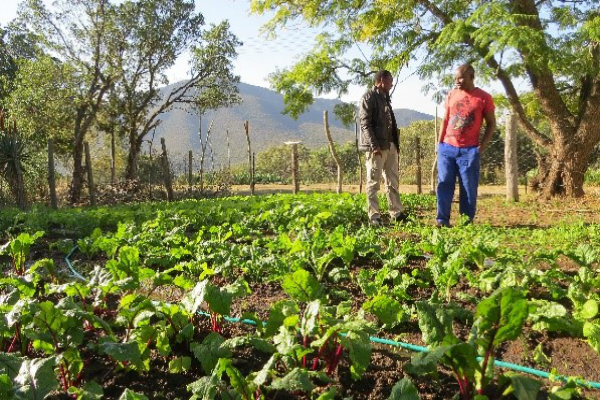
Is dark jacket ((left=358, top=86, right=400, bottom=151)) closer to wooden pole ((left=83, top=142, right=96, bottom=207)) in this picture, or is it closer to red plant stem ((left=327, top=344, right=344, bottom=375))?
red plant stem ((left=327, top=344, right=344, bottom=375))

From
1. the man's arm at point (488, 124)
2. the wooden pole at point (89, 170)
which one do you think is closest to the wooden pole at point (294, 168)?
the wooden pole at point (89, 170)

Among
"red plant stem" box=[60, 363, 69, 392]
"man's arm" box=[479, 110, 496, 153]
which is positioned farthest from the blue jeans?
"red plant stem" box=[60, 363, 69, 392]

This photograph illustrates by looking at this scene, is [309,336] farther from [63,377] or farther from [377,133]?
[377,133]

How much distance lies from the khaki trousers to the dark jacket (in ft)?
0.47

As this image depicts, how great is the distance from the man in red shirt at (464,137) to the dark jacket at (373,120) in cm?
70

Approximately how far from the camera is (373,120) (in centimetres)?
537

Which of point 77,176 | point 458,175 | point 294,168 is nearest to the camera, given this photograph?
point 458,175

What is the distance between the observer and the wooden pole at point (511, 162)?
874 centimetres

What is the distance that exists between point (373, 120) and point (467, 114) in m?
1.06

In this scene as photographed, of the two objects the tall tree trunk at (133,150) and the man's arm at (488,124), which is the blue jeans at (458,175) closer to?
the man's arm at (488,124)

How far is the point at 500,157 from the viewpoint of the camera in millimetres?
23156

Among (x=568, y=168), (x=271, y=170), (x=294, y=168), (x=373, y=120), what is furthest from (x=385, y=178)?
(x=271, y=170)

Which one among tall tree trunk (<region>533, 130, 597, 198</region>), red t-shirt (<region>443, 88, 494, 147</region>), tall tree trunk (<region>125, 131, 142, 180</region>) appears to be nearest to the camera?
red t-shirt (<region>443, 88, 494, 147</region>)

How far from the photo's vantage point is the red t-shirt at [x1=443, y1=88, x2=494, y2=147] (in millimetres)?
4930
